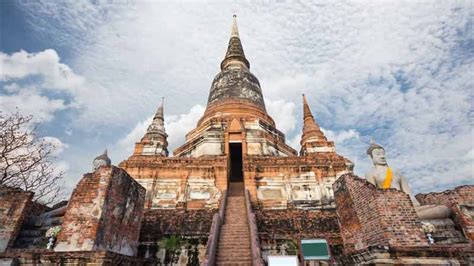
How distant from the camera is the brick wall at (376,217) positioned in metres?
6.57

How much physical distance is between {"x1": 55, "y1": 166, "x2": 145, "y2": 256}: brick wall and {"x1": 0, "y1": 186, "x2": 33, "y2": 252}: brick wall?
6.23 ft

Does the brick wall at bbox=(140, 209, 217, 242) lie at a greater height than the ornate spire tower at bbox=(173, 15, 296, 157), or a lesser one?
lesser

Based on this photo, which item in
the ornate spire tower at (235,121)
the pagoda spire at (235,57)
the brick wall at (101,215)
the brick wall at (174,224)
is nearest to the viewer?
the brick wall at (101,215)

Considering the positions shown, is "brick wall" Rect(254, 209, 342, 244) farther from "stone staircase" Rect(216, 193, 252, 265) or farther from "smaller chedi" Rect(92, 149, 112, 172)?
"smaller chedi" Rect(92, 149, 112, 172)

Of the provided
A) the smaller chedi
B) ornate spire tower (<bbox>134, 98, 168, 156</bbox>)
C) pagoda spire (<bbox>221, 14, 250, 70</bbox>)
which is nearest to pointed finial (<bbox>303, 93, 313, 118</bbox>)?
pagoda spire (<bbox>221, 14, 250, 70</bbox>)

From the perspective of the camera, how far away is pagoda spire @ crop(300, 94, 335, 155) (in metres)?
17.9

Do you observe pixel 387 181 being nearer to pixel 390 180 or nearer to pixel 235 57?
pixel 390 180

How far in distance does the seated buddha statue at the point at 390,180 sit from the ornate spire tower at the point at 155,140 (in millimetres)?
13230

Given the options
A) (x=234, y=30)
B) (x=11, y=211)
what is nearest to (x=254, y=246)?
(x=11, y=211)

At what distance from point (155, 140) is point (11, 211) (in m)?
11.7

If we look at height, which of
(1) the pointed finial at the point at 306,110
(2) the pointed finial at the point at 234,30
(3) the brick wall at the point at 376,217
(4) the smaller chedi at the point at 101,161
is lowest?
(3) the brick wall at the point at 376,217

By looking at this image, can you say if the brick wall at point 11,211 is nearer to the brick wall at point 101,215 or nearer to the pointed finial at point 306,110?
the brick wall at point 101,215

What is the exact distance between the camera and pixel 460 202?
27.4ft

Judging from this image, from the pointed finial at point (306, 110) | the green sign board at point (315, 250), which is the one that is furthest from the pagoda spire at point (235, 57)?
the green sign board at point (315, 250)
